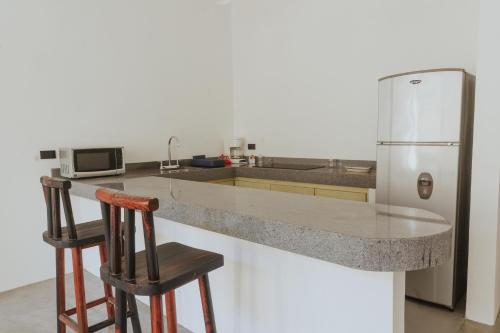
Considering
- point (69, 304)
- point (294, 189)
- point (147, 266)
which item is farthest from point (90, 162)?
point (147, 266)

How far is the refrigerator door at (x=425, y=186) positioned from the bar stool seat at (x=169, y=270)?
5.53 feet

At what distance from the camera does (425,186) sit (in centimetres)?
246

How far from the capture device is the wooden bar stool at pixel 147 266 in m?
1.19

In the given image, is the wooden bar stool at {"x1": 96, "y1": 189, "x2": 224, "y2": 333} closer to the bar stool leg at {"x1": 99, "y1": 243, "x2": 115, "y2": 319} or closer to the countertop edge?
the countertop edge

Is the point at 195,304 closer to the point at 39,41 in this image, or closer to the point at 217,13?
the point at 39,41

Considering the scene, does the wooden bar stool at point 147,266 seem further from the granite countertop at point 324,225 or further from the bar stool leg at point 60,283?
the bar stool leg at point 60,283

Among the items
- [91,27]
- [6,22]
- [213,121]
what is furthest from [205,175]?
[6,22]

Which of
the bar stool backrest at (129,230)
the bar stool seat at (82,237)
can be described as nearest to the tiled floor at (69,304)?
the bar stool seat at (82,237)

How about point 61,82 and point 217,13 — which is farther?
point 217,13

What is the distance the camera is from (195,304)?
2.09 metres

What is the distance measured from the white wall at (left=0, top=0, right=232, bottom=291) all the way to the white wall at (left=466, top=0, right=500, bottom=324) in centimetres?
287

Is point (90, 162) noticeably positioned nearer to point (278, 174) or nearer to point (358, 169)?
point (278, 174)

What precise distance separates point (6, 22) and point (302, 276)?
9.94 feet

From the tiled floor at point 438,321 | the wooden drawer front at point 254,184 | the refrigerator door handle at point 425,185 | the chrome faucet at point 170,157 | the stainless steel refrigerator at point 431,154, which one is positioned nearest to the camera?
the tiled floor at point 438,321
